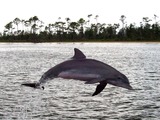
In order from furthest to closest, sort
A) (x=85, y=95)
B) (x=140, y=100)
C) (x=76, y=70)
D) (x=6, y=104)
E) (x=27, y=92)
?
(x=27, y=92)
(x=85, y=95)
(x=140, y=100)
(x=6, y=104)
(x=76, y=70)

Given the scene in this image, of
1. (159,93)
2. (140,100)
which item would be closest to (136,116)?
(140,100)

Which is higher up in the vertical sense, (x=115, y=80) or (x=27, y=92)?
(x=115, y=80)

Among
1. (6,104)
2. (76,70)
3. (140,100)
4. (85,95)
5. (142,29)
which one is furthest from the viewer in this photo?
(142,29)

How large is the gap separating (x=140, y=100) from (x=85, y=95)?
5960mm

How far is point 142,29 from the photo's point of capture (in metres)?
198

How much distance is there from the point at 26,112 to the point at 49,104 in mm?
3047

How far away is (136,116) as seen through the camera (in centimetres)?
2478

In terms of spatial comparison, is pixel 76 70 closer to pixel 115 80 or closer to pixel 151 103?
pixel 115 80

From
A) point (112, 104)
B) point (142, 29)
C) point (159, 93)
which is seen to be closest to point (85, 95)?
point (112, 104)

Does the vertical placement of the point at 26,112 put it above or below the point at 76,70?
below

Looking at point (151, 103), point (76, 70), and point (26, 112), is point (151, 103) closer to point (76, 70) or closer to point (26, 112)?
point (26, 112)

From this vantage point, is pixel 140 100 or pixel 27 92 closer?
pixel 140 100

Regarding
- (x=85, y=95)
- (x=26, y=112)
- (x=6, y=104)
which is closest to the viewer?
(x=26, y=112)

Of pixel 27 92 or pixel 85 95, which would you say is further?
pixel 27 92
